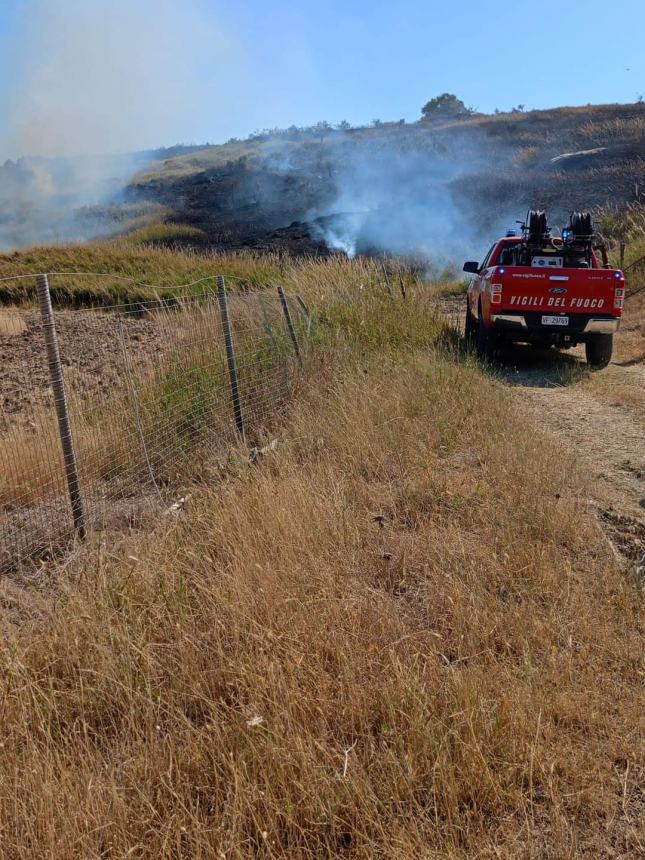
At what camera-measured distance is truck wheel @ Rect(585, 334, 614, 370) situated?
9.66 m

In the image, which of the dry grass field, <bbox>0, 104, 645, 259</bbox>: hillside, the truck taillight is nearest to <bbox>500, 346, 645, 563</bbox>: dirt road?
the dry grass field

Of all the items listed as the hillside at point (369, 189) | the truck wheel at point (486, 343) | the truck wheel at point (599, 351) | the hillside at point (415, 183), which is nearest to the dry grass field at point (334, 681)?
the truck wheel at point (486, 343)

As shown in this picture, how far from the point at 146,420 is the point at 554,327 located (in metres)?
5.96

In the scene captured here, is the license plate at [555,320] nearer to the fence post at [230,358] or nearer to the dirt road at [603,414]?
the dirt road at [603,414]

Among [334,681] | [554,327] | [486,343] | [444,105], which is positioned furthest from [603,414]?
[444,105]

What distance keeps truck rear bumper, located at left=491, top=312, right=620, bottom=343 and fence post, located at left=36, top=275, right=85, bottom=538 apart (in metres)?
6.70

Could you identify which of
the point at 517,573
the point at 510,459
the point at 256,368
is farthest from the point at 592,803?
the point at 256,368

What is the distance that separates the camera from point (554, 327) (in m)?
9.36

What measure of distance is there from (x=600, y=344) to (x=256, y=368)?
5.24 metres

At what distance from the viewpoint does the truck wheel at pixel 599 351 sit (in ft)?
31.7

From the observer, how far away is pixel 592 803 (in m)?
2.28

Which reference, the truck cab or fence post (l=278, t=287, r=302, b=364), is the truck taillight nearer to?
the truck cab

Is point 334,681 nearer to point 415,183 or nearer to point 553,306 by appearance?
point 553,306

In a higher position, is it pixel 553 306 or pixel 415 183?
pixel 415 183
